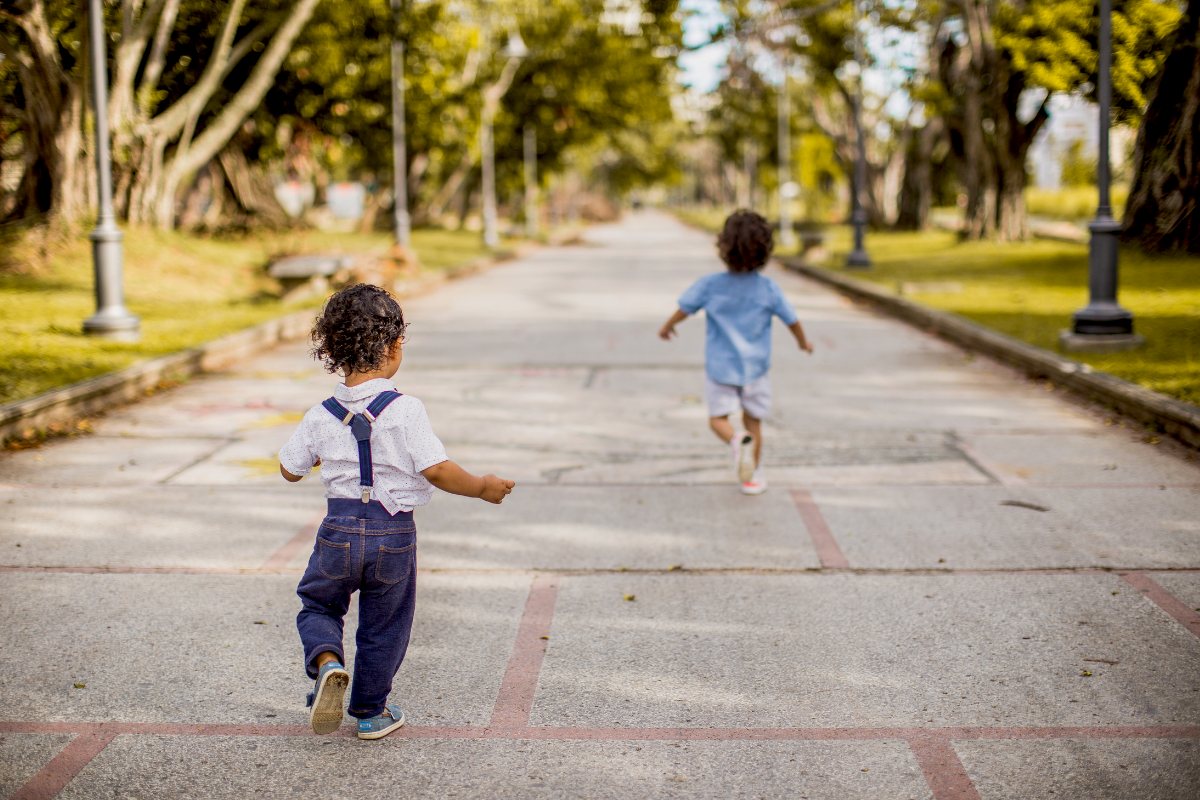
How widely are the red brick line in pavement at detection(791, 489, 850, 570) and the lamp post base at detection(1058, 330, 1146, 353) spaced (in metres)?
5.31

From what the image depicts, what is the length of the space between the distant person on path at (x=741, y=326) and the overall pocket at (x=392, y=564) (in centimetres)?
319

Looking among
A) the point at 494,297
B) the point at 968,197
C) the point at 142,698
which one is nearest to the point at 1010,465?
the point at 142,698

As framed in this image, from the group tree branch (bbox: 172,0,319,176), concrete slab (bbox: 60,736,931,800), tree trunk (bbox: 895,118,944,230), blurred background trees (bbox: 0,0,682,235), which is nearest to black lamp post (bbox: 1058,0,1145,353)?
concrete slab (bbox: 60,736,931,800)

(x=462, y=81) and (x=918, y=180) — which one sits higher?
(x=462, y=81)

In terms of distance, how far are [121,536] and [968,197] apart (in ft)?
86.6

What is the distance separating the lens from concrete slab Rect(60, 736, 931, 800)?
10.5 ft

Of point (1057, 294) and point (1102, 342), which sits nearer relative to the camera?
point (1102, 342)

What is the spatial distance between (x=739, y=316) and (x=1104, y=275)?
5917mm

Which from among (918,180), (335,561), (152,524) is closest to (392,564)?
(335,561)

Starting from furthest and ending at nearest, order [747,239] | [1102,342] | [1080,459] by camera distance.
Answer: [1102,342]
[1080,459]
[747,239]

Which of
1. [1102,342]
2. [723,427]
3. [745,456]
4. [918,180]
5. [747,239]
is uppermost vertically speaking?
[918,180]

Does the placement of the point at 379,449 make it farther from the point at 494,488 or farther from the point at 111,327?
the point at 111,327

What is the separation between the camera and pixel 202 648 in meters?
4.27

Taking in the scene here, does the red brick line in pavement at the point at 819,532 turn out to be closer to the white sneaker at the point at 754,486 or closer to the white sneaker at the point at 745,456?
the white sneaker at the point at 754,486
